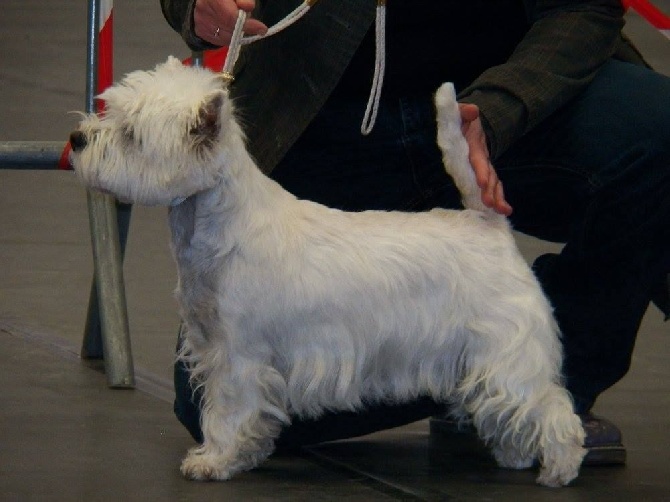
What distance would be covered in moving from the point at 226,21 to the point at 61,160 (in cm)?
95

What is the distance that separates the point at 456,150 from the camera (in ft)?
7.90

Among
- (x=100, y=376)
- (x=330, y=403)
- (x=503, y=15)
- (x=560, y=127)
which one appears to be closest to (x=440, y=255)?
(x=330, y=403)

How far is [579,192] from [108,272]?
113 cm

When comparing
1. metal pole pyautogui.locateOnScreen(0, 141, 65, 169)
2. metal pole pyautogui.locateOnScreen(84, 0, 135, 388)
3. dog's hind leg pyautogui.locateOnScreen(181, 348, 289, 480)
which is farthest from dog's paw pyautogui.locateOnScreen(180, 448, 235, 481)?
metal pole pyautogui.locateOnScreen(0, 141, 65, 169)

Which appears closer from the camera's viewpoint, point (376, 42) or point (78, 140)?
point (78, 140)

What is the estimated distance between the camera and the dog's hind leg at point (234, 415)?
2.32 metres

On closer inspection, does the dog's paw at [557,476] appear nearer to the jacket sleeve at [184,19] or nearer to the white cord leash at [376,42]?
the white cord leash at [376,42]

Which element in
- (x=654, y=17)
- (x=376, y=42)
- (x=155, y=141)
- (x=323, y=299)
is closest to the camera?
(x=155, y=141)

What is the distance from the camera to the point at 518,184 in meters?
2.75

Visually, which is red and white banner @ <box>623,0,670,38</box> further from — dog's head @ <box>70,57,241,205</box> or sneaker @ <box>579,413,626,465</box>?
dog's head @ <box>70,57,241,205</box>

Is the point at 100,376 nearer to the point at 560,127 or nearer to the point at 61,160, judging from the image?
the point at 61,160

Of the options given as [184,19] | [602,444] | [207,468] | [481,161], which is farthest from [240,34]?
[602,444]

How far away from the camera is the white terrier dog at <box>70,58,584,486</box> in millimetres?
2258

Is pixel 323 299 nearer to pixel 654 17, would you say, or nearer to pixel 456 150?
pixel 456 150
